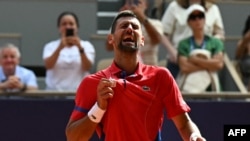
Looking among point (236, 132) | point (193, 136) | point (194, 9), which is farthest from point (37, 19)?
point (193, 136)

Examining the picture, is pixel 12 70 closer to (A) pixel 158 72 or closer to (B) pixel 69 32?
(B) pixel 69 32

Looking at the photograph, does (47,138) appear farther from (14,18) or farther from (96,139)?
(14,18)

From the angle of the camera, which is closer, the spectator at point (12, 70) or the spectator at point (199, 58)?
the spectator at point (12, 70)

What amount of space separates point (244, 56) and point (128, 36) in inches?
186

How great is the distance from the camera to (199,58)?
334 inches

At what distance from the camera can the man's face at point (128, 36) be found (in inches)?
192

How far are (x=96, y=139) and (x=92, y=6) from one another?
3.07m

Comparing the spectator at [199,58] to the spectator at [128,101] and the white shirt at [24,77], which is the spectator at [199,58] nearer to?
the white shirt at [24,77]

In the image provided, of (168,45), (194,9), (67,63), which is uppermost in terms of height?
(194,9)

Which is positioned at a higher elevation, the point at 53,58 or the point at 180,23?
the point at 180,23

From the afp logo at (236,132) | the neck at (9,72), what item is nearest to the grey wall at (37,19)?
the neck at (9,72)

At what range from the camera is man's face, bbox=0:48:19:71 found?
8219 mm

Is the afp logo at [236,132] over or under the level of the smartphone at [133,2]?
under


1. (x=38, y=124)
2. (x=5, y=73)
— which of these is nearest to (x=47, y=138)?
(x=38, y=124)
